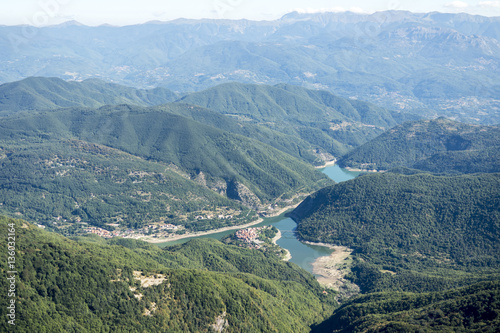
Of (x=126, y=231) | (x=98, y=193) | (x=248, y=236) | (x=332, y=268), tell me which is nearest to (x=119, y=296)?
(x=332, y=268)

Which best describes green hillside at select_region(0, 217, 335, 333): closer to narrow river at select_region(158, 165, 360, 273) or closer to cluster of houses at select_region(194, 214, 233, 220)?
narrow river at select_region(158, 165, 360, 273)

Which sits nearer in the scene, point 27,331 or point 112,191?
point 27,331

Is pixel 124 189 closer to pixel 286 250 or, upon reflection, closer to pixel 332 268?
pixel 286 250

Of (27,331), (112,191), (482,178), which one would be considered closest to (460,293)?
(27,331)

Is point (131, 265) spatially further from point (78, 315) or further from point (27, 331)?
point (27, 331)

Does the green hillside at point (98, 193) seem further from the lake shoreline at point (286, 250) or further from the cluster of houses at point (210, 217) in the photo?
the lake shoreline at point (286, 250)

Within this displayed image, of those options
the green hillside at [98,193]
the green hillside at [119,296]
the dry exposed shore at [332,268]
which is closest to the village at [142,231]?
the green hillside at [98,193]
